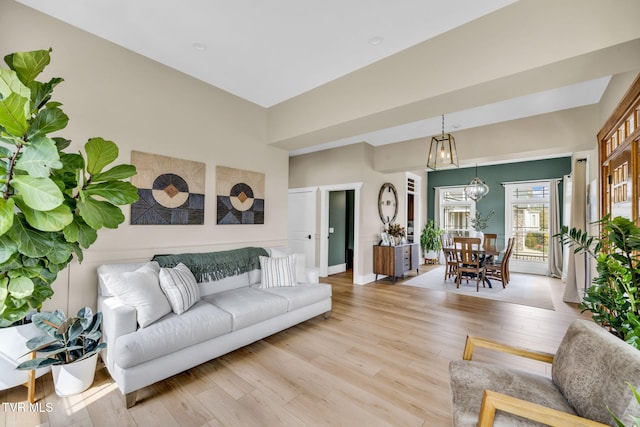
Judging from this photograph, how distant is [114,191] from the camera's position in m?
0.84

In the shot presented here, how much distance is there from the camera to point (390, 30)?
2396mm

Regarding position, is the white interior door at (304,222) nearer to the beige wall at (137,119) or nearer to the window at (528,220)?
the beige wall at (137,119)

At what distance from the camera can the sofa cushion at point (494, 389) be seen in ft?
3.94

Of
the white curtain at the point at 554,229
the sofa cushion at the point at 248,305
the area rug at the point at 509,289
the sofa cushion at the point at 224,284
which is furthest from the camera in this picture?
the white curtain at the point at 554,229

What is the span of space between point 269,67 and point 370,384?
10.7 ft

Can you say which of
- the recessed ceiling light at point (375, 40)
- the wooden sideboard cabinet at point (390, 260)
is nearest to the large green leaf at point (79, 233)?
the recessed ceiling light at point (375, 40)

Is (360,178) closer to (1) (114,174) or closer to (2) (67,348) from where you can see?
(2) (67,348)

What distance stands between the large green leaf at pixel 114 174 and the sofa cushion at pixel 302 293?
91.9 inches

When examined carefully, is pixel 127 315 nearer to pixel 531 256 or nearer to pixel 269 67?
pixel 269 67

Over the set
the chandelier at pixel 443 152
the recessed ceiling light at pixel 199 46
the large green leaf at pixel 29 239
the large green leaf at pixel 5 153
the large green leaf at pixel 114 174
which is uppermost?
the recessed ceiling light at pixel 199 46

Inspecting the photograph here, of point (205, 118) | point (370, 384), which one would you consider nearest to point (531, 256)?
point (370, 384)

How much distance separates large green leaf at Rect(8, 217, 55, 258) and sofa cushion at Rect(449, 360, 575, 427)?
1681mm

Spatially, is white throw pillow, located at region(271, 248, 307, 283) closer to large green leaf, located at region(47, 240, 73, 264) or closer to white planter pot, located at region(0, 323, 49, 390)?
white planter pot, located at region(0, 323, 49, 390)

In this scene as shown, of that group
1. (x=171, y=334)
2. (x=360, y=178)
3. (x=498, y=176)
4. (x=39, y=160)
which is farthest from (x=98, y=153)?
(x=498, y=176)
